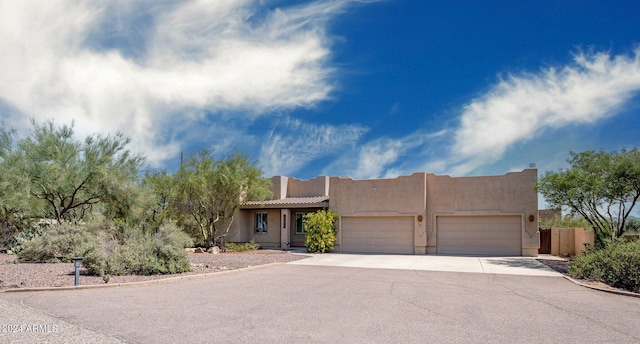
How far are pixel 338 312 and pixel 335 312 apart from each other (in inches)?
2.3

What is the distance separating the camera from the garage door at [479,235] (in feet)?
74.9

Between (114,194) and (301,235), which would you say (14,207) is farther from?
(301,235)

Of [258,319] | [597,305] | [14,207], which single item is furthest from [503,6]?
[14,207]

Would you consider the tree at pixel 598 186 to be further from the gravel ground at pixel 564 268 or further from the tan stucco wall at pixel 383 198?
the tan stucco wall at pixel 383 198

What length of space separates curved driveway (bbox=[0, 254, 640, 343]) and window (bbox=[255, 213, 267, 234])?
15.4 metres

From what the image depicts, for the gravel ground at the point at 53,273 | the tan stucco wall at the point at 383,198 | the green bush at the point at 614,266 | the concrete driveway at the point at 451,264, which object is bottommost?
the concrete driveway at the point at 451,264

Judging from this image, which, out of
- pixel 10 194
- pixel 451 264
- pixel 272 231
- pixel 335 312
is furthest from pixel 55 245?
pixel 451 264

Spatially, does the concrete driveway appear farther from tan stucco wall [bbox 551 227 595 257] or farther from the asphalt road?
tan stucco wall [bbox 551 227 595 257]

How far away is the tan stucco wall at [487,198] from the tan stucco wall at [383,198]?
59cm

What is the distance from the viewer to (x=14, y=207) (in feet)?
66.2

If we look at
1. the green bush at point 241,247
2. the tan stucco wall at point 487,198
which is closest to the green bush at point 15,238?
the green bush at point 241,247

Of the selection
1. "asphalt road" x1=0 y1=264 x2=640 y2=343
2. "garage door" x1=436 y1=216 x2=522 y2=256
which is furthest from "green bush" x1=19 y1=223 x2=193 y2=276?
"garage door" x1=436 y1=216 x2=522 y2=256

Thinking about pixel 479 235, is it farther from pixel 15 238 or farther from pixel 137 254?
pixel 15 238

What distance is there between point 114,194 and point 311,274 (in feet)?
38.3
